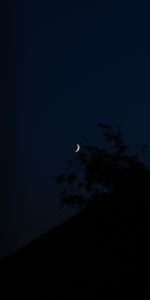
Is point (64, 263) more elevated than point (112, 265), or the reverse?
point (64, 263)

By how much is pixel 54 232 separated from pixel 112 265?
498 cm

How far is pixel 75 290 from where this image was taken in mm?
7324

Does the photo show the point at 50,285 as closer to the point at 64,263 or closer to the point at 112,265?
the point at 64,263

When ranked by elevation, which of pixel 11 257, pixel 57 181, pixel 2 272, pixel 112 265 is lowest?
pixel 112 265

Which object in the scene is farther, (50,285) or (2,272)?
(2,272)

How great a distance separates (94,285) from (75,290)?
1.61ft

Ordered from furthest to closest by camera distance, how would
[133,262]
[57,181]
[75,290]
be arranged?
[57,181] → [75,290] → [133,262]

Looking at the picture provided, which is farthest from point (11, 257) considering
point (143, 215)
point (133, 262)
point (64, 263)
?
point (133, 262)

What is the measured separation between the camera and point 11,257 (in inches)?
526

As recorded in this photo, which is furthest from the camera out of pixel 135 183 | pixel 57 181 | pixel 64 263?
pixel 57 181

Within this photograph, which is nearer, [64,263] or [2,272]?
[64,263]

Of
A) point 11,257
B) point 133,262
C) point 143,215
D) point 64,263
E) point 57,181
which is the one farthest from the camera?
point 57,181

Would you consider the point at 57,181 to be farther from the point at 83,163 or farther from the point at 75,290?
the point at 75,290

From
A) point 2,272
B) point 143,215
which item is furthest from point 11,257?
point 143,215
